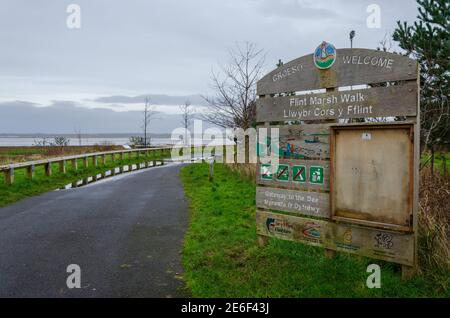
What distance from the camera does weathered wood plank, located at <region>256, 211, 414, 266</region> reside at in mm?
4699

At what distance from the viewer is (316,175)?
5566 mm

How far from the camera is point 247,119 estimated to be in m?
18.8

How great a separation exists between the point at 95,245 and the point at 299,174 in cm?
347

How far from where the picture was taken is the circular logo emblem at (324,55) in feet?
17.7

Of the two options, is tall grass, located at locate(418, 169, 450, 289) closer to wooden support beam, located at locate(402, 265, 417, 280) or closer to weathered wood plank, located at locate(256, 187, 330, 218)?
wooden support beam, located at locate(402, 265, 417, 280)

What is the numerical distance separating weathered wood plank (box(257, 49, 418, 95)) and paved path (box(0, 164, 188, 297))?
3.13 m

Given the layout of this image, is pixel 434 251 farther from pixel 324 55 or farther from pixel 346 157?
pixel 324 55

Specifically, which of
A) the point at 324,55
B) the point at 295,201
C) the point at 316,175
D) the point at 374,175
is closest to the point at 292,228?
the point at 295,201

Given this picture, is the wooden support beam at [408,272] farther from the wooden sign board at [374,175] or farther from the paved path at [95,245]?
the paved path at [95,245]

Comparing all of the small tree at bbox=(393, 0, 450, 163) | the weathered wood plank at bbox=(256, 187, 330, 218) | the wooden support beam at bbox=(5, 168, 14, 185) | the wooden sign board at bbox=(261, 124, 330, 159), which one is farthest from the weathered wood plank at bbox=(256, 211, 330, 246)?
the wooden support beam at bbox=(5, 168, 14, 185)

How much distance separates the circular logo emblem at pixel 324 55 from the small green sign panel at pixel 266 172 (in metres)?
1.77

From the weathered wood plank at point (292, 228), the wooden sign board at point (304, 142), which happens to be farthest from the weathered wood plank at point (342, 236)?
the wooden sign board at point (304, 142)
